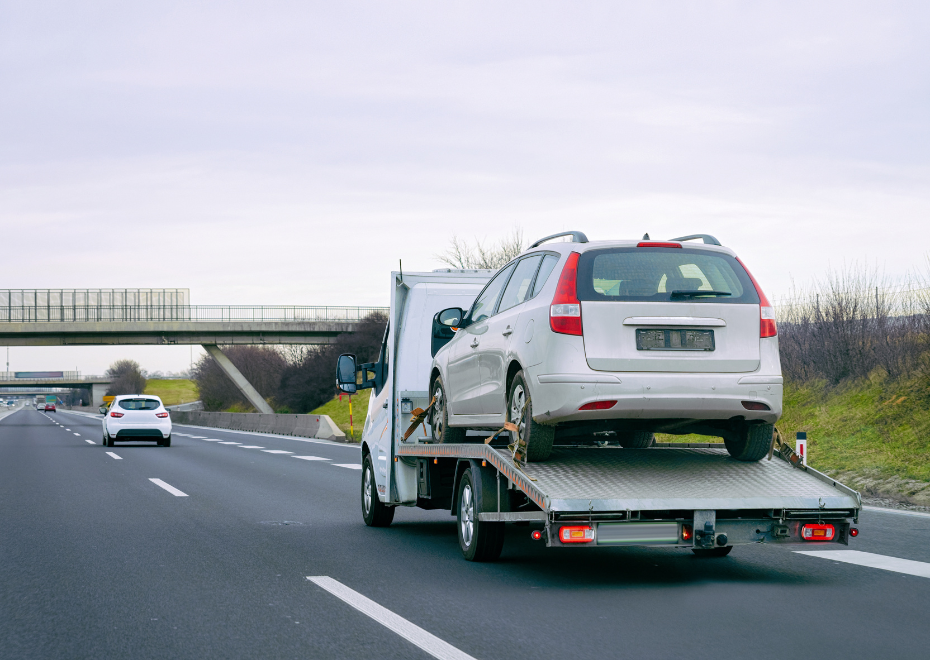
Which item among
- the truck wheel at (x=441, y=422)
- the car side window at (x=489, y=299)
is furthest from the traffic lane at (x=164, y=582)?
the car side window at (x=489, y=299)

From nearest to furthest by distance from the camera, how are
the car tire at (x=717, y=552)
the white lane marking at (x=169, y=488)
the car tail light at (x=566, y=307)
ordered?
the car tail light at (x=566, y=307)
the car tire at (x=717, y=552)
the white lane marking at (x=169, y=488)

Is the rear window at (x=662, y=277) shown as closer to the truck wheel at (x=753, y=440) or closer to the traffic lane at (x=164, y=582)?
the truck wheel at (x=753, y=440)

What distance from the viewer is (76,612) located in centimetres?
628

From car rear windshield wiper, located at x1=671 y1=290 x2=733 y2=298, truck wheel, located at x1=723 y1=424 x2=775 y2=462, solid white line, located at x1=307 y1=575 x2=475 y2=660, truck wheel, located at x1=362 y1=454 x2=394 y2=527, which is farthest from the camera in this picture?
truck wheel, located at x1=362 y1=454 x2=394 y2=527

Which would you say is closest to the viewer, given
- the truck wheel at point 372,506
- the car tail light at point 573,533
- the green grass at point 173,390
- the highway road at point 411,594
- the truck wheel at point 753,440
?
the highway road at point 411,594

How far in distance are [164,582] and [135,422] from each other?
76.4 feet

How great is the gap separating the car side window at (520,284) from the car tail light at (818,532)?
95.3 inches

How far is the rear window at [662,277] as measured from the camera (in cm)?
700

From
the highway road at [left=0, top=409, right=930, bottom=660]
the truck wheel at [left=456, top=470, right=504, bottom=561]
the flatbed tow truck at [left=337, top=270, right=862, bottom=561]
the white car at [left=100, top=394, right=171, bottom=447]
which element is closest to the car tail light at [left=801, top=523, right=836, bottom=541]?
the flatbed tow truck at [left=337, top=270, right=862, bottom=561]

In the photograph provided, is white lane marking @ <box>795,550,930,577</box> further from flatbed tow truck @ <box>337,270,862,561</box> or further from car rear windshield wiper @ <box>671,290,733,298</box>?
car rear windshield wiper @ <box>671,290,733,298</box>

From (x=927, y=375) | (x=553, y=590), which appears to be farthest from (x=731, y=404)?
(x=927, y=375)

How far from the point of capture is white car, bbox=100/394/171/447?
96.4 feet

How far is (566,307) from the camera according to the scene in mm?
6922

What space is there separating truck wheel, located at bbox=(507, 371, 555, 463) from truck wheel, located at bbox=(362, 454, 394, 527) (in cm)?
336
